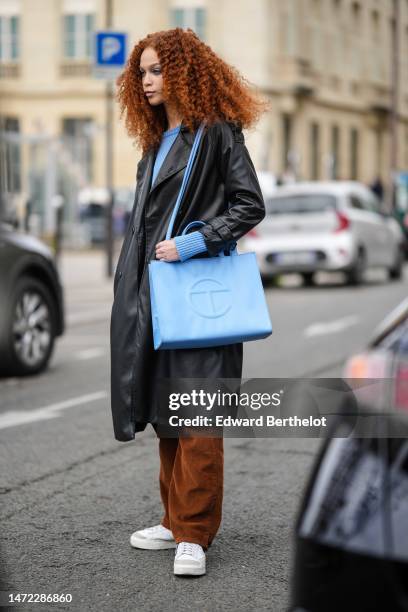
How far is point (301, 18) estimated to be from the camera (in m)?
44.4

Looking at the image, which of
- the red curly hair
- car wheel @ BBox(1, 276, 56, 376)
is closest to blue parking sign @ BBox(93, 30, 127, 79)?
car wheel @ BBox(1, 276, 56, 376)

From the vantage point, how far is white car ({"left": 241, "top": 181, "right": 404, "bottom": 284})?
18.9m

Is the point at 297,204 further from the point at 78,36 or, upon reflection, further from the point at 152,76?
the point at 78,36

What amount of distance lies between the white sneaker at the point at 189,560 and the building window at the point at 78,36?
39.3 m

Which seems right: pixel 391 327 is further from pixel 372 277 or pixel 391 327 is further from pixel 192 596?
pixel 372 277

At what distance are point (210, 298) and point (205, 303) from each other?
0.07 feet

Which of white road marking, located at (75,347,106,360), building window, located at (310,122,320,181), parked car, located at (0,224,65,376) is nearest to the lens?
parked car, located at (0,224,65,376)

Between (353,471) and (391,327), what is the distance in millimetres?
383

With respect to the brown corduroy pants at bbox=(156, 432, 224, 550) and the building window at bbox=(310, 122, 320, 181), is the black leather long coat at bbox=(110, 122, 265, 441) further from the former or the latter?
the building window at bbox=(310, 122, 320, 181)

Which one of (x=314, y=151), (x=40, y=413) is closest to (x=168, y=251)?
(x=40, y=413)

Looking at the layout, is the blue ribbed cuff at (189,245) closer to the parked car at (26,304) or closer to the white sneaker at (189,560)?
the white sneaker at (189,560)

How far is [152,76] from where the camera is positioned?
13.7 ft

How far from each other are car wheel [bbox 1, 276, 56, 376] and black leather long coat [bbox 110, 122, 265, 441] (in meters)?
4.83

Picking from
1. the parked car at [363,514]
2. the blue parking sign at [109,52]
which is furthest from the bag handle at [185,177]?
the blue parking sign at [109,52]
